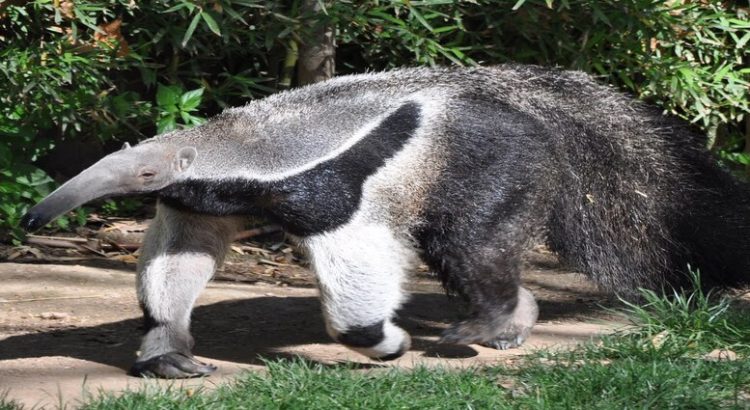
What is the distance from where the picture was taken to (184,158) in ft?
16.6

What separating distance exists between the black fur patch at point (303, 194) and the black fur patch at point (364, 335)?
1.55 ft

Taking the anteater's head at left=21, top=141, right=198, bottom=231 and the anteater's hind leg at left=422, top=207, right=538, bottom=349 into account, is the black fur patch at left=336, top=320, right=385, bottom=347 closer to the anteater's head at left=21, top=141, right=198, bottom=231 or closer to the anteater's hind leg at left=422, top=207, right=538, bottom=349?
the anteater's hind leg at left=422, top=207, right=538, bottom=349

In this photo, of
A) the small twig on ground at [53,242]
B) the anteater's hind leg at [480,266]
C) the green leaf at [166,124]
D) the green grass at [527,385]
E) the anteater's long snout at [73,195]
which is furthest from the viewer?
the small twig on ground at [53,242]

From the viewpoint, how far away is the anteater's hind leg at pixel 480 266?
539cm

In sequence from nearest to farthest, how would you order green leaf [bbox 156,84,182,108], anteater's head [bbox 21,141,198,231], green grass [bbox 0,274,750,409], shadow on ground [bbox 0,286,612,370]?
1. green grass [bbox 0,274,750,409]
2. anteater's head [bbox 21,141,198,231]
3. shadow on ground [bbox 0,286,612,370]
4. green leaf [bbox 156,84,182,108]

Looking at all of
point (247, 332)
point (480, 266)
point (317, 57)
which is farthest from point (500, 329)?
point (317, 57)

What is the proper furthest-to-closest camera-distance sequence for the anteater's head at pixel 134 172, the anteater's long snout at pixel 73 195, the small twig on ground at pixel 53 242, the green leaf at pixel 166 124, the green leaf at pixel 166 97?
the small twig on ground at pixel 53 242 → the green leaf at pixel 166 97 → the green leaf at pixel 166 124 → the anteater's head at pixel 134 172 → the anteater's long snout at pixel 73 195

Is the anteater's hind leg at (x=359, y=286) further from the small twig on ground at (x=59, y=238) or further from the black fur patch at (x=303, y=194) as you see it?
the small twig on ground at (x=59, y=238)

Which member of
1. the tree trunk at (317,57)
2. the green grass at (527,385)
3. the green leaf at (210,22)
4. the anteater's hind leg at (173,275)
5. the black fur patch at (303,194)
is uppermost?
the green leaf at (210,22)

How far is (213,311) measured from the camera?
6496 millimetres

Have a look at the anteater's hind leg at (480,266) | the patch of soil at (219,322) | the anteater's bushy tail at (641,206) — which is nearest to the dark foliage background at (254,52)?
the patch of soil at (219,322)

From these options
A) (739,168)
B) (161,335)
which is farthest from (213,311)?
(739,168)

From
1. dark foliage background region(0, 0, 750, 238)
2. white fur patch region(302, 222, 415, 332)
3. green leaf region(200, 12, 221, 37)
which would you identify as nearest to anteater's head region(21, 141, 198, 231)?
white fur patch region(302, 222, 415, 332)

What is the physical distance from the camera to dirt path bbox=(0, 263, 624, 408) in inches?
196
